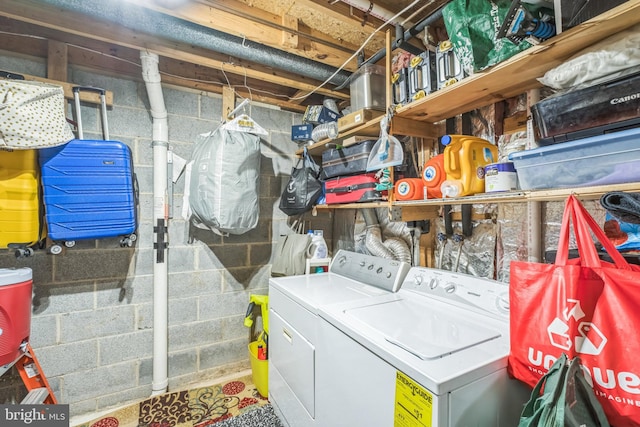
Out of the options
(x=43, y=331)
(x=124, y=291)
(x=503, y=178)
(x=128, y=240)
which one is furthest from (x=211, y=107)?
(x=503, y=178)

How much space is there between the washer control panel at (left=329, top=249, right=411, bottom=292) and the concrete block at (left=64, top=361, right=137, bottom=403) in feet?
5.10

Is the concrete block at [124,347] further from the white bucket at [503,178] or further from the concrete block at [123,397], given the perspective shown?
the white bucket at [503,178]

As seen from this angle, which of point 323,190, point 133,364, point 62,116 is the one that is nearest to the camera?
point 62,116

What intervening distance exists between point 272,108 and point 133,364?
2.18 m

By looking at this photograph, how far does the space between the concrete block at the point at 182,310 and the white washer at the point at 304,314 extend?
702 millimetres

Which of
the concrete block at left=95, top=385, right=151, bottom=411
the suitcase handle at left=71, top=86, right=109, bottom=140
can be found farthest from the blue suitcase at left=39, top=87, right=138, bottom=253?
the concrete block at left=95, top=385, right=151, bottom=411

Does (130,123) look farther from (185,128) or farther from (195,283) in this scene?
(195,283)

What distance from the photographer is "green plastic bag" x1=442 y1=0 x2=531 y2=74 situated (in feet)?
3.43

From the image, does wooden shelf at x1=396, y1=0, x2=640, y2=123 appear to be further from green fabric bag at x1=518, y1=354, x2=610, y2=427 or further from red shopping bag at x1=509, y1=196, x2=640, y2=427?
green fabric bag at x1=518, y1=354, x2=610, y2=427

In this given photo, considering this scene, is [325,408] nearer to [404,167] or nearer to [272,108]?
[404,167]

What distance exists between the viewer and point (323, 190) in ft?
7.25

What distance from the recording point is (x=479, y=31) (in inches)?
42.8

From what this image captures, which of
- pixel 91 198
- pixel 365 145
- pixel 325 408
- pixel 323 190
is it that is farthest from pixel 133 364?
pixel 365 145

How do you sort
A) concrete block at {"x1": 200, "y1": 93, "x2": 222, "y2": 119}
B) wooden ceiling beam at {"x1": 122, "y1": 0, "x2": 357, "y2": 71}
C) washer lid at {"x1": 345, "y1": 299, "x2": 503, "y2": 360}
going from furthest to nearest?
concrete block at {"x1": 200, "y1": 93, "x2": 222, "y2": 119}, wooden ceiling beam at {"x1": 122, "y1": 0, "x2": 357, "y2": 71}, washer lid at {"x1": 345, "y1": 299, "x2": 503, "y2": 360}
